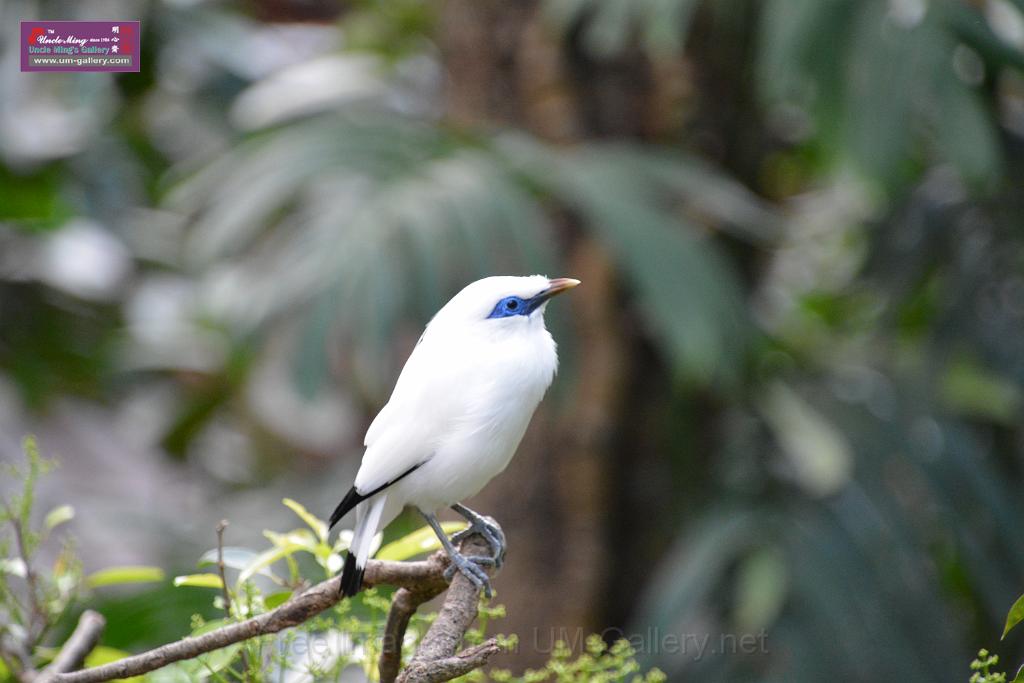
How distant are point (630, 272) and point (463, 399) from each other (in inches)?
80.6

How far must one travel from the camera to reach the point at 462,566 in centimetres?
131

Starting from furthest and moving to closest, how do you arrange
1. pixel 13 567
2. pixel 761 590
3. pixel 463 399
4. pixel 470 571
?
1. pixel 761 590
2. pixel 13 567
3. pixel 470 571
4. pixel 463 399

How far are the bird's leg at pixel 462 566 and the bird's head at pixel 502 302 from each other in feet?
0.90

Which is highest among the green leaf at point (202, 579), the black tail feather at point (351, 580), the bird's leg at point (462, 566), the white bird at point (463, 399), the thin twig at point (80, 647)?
the white bird at point (463, 399)

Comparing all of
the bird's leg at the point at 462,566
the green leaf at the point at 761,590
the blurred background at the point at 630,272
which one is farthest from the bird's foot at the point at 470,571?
the green leaf at the point at 761,590

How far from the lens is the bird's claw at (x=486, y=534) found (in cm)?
146

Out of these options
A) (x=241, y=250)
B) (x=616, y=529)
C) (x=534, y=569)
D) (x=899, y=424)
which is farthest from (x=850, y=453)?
(x=241, y=250)

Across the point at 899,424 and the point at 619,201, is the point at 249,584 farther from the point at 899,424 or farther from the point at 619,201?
the point at 899,424

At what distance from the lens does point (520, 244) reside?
2896 millimetres

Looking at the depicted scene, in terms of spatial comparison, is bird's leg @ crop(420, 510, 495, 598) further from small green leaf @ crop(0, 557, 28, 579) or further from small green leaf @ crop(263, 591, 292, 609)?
small green leaf @ crop(0, 557, 28, 579)

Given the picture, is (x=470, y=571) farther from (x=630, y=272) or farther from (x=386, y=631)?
(x=630, y=272)

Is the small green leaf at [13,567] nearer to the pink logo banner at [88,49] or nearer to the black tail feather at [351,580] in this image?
the black tail feather at [351,580]

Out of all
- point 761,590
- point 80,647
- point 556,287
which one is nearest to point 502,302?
point 556,287

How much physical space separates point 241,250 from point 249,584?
3401mm
